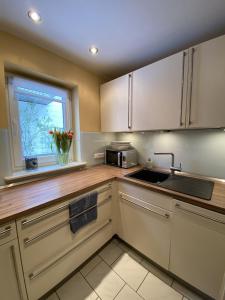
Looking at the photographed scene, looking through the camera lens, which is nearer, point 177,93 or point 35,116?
point 177,93

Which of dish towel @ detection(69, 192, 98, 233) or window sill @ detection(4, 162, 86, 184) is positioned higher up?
window sill @ detection(4, 162, 86, 184)

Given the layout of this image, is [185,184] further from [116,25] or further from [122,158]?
[116,25]

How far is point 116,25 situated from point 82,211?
64.9 inches

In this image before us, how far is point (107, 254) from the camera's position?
5.08 feet

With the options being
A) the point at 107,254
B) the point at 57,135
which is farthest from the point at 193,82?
the point at 107,254

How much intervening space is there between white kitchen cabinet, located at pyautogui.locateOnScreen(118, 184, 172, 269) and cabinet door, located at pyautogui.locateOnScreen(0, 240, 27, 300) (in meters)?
0.99

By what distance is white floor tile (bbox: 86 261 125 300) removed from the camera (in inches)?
46.1

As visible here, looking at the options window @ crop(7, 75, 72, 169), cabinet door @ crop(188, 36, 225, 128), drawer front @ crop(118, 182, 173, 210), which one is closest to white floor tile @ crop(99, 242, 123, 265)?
drawer front @ crop(118, 182, 173, 210)

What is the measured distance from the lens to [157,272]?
1349 mm

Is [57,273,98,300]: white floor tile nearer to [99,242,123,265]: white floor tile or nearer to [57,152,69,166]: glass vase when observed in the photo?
[99,242,123,265]: white floor tile

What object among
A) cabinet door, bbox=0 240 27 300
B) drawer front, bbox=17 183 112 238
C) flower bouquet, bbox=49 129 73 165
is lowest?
cabinet door, bbox=0 240 27 300

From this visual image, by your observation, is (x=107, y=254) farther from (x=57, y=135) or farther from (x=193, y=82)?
(x=193, y=82)

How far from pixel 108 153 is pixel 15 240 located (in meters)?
1.48

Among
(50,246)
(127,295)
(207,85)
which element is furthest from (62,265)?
(207,85)
